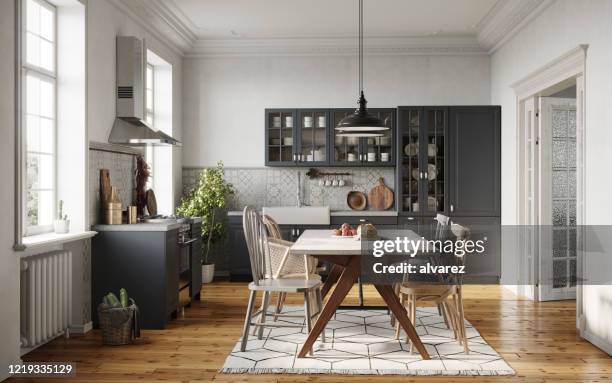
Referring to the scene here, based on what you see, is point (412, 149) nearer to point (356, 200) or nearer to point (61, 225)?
point (356, 200)

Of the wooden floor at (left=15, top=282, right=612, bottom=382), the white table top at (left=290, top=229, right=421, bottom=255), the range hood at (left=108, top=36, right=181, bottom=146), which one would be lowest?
the wooden floor at (left=15, top=282, right=612, bottom=382)

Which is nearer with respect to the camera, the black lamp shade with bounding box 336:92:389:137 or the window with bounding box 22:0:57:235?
the window with bounding box 22:0:57:235

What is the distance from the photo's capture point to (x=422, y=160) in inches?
322

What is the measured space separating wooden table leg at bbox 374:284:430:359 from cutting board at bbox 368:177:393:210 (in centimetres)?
397

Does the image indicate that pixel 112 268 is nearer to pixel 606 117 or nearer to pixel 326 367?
pixel 326 367

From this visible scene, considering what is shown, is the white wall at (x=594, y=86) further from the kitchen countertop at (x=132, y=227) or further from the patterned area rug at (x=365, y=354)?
the kitchen countertop at (x=132, y=227)

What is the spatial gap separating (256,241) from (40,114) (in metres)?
2.05

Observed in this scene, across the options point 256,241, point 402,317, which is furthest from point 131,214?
point 402,317

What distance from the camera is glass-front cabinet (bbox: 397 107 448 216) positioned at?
8.16 metres

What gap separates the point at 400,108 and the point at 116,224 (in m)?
4.08

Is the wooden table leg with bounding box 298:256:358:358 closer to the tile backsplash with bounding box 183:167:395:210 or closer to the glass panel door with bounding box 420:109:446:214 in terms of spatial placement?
the glass panel door with bounding box 420:109:446:214

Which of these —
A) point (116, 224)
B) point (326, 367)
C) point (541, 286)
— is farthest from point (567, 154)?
point (116, 224)

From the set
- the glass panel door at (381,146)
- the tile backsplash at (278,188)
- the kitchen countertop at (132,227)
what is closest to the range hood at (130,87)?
the kitchen countertop at (132,227)

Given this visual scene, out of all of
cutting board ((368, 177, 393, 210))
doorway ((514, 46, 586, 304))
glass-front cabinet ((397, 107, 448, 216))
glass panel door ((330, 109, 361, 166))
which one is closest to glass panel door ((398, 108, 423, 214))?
glass-front cabinet ((397, 107, 448, 216))
